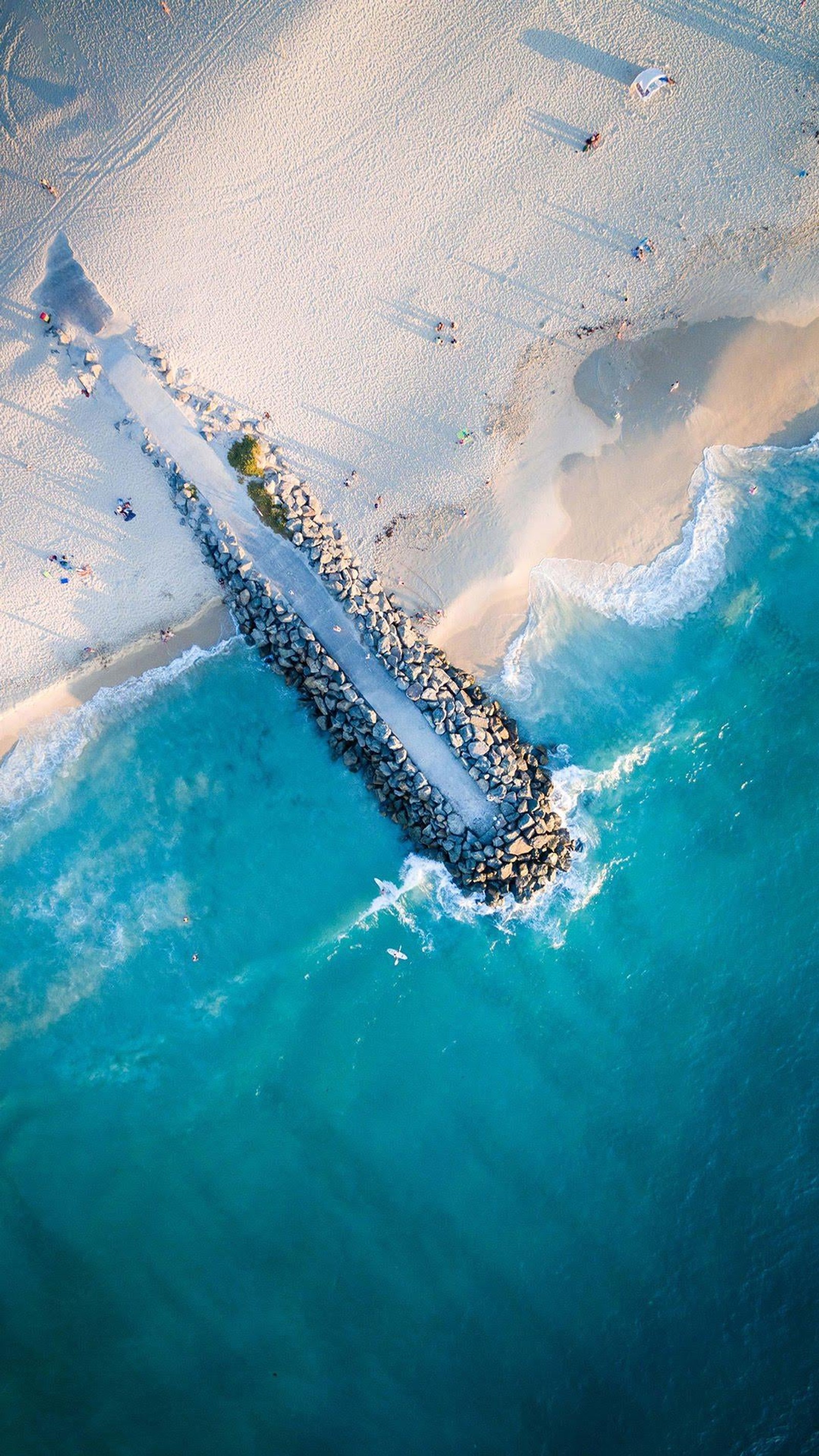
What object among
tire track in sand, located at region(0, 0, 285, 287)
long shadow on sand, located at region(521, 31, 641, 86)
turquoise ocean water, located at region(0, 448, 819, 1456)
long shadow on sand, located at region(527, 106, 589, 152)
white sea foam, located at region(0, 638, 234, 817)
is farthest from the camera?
white sea foam, located at region(0, 638, 234, 817)

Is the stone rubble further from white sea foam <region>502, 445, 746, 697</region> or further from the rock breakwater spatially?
white sea foam <region>502, 445, 746, 697</region>

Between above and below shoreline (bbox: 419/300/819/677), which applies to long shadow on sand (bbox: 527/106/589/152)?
above

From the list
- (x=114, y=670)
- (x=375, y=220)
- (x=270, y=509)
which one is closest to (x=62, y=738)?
(x=114, y=670)

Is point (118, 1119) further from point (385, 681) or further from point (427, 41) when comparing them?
point (427, 41)

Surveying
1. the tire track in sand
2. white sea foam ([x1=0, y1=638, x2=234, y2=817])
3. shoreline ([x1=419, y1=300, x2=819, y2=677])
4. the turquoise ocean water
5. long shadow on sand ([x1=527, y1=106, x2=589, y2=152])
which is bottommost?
the turquoise ocean water

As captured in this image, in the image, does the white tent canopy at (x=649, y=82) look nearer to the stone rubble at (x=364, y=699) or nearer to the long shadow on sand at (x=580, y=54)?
the long shadow on sand at (x=580, y=54)

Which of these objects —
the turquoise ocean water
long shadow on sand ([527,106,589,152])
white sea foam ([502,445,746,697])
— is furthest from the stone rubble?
long shadow on sand ([527,106,589,152])

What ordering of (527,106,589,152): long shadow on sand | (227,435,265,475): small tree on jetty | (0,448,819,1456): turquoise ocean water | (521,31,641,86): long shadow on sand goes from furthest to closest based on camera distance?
(0,448,819,1456): turquoise ocean water < (527,106,589,152): long shadow on sand < (521,31,641,86): long shadow on sand < (227,435,265,475): small tree on jetty
